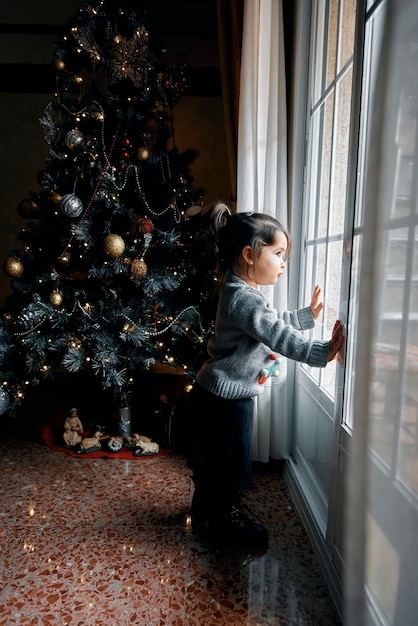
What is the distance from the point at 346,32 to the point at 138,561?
1.91 meters

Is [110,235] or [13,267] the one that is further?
[13,267]

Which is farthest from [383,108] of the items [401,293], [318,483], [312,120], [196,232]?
[196,232]

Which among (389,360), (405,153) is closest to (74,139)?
(405,153)

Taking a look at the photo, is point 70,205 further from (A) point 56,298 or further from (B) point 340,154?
(B) point 340,154

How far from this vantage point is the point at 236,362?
1.48 m

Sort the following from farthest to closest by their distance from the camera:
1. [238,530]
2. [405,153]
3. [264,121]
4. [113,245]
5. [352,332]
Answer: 1. [113,245]
2. [264,121]
3. [238,530]
4. [352,332]
5. [405,153]

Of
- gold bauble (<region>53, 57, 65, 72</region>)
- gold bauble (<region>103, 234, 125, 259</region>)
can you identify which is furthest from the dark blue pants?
gold bauble (<region>53, 57, 65, 72</region>)

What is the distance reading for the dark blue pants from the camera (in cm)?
149

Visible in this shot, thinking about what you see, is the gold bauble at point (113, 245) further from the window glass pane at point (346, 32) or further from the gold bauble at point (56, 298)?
the window glass pane at point (346, 32)

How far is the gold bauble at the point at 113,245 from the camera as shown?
6.91 feet

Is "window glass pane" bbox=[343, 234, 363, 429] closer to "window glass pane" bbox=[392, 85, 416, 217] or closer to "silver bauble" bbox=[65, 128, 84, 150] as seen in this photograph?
"window glass pane" bbox=[392, 85, 416, 217]

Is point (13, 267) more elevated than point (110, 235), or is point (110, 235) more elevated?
point (110, 235)

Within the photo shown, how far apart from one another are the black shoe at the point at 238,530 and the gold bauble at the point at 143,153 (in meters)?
1.63

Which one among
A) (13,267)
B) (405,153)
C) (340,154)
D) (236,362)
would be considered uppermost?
(340,154)
